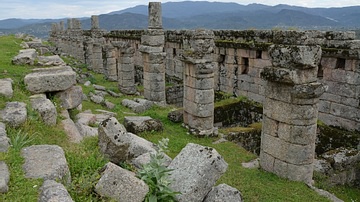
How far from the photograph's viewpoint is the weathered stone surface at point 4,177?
3418 mm

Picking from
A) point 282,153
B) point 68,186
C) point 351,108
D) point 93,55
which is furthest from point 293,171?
point 93,55

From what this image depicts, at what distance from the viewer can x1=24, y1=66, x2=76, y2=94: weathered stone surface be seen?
25.6 feet

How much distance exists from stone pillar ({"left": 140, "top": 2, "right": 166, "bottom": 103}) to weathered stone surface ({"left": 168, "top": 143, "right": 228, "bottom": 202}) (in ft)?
28.7

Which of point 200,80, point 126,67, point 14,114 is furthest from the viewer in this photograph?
point 126,67

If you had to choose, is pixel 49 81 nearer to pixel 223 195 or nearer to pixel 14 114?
pixel 14 114

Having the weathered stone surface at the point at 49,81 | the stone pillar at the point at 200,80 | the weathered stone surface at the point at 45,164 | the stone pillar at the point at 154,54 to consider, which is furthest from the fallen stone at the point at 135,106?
the weathered stone surface at the point at 45,164

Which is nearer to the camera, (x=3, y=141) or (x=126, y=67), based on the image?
(x=3, y=141)

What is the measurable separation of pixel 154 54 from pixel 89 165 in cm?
914

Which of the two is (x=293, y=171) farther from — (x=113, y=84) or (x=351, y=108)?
(x=113, y=84)

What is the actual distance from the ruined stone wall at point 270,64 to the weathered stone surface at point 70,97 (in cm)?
339

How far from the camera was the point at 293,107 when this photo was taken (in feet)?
22.1

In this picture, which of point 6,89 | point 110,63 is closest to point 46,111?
point 6,89

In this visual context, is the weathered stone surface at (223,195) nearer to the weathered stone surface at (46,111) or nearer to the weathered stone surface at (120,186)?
the weathered stone surface at (120,186)

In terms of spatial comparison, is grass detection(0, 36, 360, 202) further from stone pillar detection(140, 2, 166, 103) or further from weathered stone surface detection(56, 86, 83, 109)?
stone pillar detection(140, 2, 166, 103)
